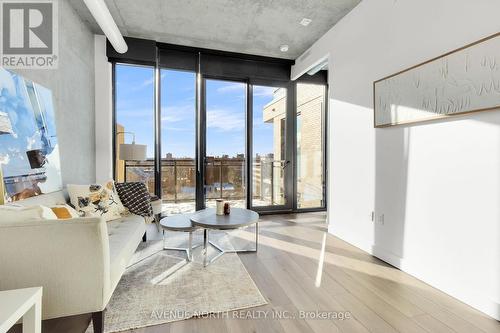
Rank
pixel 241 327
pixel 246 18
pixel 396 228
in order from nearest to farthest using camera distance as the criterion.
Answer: pixel 241 327 < pixel 396 228 < pixel 246 18

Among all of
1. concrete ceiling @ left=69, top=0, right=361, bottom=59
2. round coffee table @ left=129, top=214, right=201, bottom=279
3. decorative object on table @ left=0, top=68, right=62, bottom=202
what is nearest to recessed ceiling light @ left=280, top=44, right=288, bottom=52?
concrete ceiling @ left=69, top=0, right=361, bottom=59

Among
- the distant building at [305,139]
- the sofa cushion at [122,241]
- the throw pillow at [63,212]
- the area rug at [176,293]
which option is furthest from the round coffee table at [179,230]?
the distant building at [305,139]

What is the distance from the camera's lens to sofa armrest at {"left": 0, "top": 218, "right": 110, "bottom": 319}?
4.17 feet

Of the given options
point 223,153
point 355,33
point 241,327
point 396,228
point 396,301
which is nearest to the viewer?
point 241,327

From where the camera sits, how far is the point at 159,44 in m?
4.03

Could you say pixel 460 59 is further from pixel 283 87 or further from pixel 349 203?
pixel 283 87

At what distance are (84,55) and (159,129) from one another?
1.40 meters

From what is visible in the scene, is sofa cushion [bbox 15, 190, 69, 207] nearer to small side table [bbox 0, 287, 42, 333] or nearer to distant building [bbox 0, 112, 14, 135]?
distant building [bbox 0, 112, 14, 135]

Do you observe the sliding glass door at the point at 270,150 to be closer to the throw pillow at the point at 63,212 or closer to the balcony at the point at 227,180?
the balcony at the point at 227,180

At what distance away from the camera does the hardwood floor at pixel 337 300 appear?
160 cm

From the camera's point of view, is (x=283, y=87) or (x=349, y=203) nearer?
(x=349, y=203)

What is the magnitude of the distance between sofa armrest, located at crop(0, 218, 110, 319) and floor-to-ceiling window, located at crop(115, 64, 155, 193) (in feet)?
9.35

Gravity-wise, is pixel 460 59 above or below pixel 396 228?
above

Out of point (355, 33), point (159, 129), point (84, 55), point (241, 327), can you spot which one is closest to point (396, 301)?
point (241, 327)
